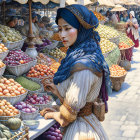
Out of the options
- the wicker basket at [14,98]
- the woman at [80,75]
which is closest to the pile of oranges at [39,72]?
the wicker basket at [14,98]

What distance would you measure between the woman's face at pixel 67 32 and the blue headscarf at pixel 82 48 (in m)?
0.03

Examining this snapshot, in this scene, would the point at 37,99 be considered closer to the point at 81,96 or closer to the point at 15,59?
the point at 15,59

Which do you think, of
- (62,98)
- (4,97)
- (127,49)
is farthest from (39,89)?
(127,49)

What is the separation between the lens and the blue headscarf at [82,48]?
1847 millimetres

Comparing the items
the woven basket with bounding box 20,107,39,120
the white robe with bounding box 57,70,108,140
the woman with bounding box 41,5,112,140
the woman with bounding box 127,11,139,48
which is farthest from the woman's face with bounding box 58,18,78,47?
the woman with bounding box 127,11,139,48

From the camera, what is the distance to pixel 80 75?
5.91 feet

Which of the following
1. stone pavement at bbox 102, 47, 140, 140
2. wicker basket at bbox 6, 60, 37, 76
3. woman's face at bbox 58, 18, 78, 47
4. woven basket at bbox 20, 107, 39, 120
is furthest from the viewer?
stone pavement at bbox 102, 47, 140, 140

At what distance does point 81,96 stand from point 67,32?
53 cm

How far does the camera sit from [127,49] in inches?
393

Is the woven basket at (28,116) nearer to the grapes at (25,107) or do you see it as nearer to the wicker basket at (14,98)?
the grapes at (25,107)

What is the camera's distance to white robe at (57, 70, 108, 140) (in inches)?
71.1

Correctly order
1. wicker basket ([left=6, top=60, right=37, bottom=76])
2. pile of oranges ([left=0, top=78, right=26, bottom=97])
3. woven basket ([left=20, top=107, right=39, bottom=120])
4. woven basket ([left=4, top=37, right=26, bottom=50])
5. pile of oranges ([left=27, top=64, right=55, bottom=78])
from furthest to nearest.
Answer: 1. woven basket ([left=4, top=37, right=26, bottom=50])
2. pile of oranges ([left=27, top=64, right=55, bottom=78])
3. wicker basket ([left=6, top=60, right=37, bottom=76])
4. pile of oranges ([left=0, top=78, right=26, bottom=97])
5. woven basket ([left=20, top=107, right=39, bottom=120])

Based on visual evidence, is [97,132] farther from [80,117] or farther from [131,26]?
[131,26]

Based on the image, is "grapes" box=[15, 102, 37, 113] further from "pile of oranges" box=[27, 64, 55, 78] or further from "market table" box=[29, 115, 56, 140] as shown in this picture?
"pile of oranges" box=[27, 64, 55, 78]
